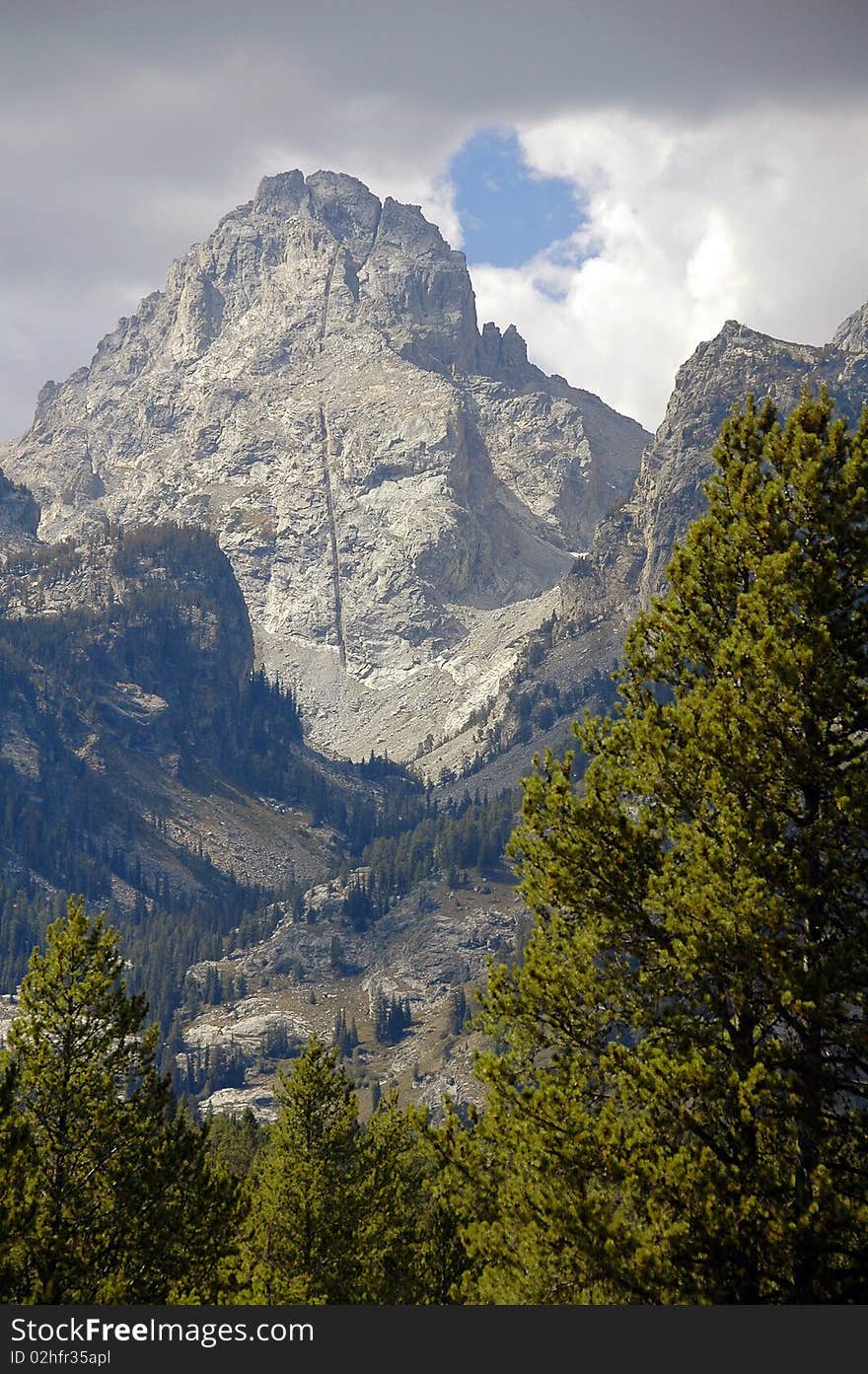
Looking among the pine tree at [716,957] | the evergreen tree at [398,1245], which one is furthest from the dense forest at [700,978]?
the evergreen tree at [398,1245]

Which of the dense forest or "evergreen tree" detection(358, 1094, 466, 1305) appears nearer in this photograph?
the dense forest

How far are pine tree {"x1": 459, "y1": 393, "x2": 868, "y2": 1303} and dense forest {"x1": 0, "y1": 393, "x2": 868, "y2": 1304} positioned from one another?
5 centimetres

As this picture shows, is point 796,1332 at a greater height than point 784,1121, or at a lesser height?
lesser

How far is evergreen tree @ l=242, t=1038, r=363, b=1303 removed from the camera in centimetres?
4072

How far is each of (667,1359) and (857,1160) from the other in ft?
17.1

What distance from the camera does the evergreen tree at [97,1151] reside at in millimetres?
27266

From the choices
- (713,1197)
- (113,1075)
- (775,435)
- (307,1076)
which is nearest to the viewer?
(713,1197)

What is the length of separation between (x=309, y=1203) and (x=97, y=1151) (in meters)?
15.9

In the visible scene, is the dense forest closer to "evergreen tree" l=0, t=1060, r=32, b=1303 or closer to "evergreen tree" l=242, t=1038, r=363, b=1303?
"evergreen tree" l=0, t=1060, r=32, b=1303

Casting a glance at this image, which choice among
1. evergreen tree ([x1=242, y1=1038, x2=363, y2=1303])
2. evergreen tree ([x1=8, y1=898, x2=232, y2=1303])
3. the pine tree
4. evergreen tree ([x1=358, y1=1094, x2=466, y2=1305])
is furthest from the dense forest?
evergreen tree ([x1=358, y1=1094, x2=466, y2=1305])

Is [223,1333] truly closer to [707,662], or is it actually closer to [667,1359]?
[667,1359]

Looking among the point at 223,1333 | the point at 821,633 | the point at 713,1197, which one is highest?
the point at 821,633

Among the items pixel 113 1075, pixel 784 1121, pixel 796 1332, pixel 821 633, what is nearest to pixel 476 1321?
pixel 796 1332

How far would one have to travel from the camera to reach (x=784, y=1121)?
66.1 ft
